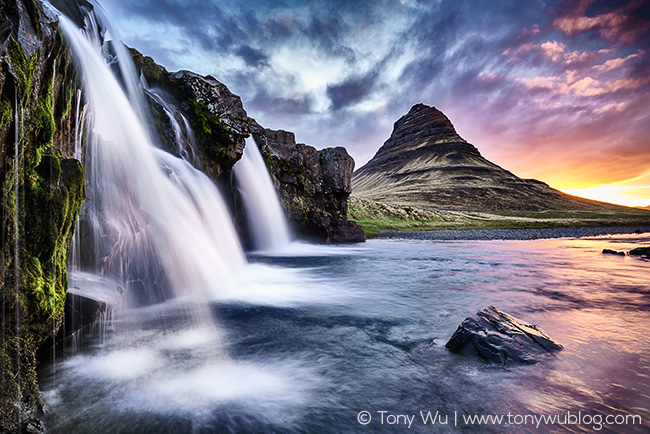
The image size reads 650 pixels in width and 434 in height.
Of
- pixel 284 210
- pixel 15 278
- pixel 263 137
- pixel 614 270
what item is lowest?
pixel 614 270

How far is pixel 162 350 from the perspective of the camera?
19.9ft

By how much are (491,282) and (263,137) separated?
23.5 meters

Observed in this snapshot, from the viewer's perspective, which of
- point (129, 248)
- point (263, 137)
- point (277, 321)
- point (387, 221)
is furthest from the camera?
point (387, 221)

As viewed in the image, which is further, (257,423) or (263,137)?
(263,137)

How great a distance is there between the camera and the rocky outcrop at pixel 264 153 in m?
17.9

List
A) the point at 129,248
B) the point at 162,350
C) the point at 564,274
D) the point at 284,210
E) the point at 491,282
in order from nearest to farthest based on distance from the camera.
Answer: the point at 162,350
the point at 129,248
the point at 491,282
the point at 564,274
the point at 284,210

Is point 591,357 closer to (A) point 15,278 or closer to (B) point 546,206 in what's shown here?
(A) point 15,278

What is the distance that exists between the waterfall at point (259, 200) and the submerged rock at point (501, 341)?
74.4ft

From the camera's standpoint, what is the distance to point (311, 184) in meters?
36.3

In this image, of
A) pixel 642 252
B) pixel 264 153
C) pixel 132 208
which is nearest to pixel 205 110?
pixel 132 208

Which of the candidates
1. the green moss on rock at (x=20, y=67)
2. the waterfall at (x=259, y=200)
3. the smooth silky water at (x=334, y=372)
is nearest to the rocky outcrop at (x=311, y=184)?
the waterfall at (x=259, y=200)

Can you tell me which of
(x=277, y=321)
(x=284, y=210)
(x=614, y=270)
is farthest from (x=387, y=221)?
(x=277, y=321)
